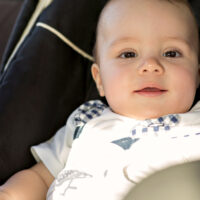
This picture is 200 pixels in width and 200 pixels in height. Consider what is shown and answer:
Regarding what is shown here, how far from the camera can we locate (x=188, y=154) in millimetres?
879

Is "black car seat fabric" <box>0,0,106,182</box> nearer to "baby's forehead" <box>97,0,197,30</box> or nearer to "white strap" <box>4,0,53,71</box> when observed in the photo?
"white strap" <box>4,0,53,71</box>

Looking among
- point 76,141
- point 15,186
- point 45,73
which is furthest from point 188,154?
point 45,73

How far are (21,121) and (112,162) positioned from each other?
370 millimetres

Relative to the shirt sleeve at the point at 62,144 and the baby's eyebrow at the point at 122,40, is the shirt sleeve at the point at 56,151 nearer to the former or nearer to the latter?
the shirt sleeve at the point at 62,144

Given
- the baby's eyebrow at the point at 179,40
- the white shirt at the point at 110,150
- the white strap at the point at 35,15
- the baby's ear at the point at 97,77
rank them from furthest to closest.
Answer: the white strap at the point at 35,15 → the baby's ear at the point at 97,77 → the baby's eyebrow at the point at 179,40 → the white shirt at the point at 110,150

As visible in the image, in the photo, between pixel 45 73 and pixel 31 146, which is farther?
pixel 45 73

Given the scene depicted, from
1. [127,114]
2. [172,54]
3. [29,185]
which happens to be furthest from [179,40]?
[29,185]

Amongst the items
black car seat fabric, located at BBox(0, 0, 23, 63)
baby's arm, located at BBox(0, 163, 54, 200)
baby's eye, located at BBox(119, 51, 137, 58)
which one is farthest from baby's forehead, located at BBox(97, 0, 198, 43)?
black car seat fabric, located at BBox(0, 0, 23, 63)

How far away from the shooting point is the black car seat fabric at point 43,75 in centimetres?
121

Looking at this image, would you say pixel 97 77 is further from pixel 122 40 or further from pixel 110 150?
pixel 110 150

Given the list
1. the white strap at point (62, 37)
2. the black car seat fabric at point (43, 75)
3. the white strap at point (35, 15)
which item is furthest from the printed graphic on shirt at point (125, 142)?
the white strap at point (35, 15)

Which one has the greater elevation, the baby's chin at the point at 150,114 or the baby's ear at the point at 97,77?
the baby's ear at the point at 97,77

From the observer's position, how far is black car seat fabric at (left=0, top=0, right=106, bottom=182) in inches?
47.8

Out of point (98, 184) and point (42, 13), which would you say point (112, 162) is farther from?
point (42, 13)
